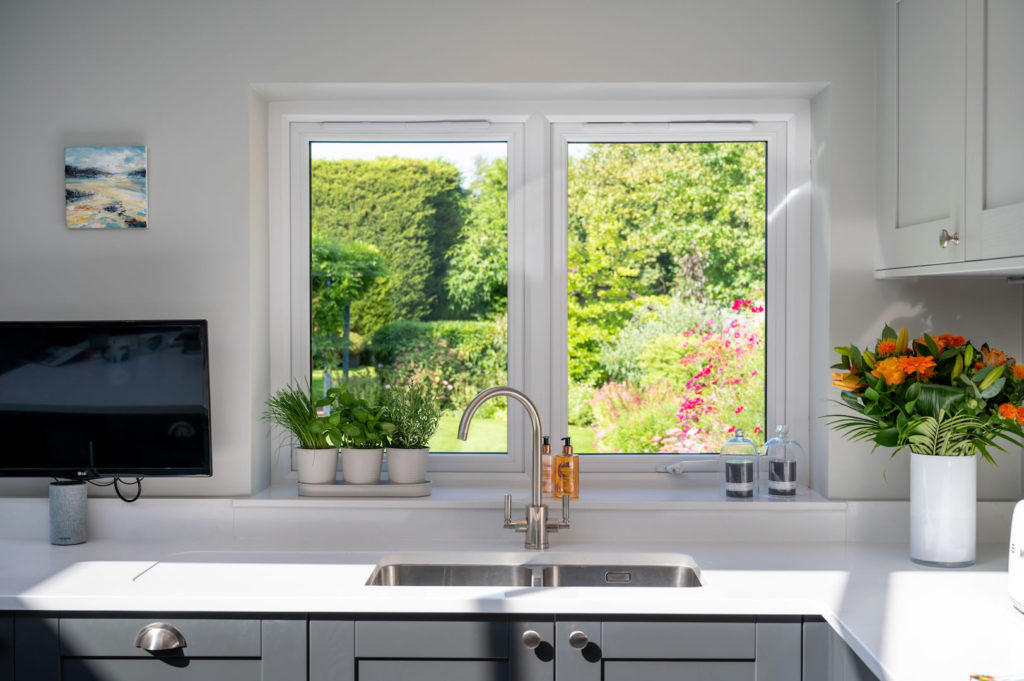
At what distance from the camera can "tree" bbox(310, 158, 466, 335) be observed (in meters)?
2.68

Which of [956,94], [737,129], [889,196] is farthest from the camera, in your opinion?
[737,129]

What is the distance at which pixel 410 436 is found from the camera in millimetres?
2502

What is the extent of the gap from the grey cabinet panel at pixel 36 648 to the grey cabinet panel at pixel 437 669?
67 cm

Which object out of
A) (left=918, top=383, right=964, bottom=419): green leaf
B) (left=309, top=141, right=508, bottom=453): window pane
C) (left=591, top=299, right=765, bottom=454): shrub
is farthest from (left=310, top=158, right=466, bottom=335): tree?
(left=918, top=383, right=964, bottom=419): green leaf

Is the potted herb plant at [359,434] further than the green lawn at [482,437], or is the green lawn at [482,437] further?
the green lawn at [482,437]

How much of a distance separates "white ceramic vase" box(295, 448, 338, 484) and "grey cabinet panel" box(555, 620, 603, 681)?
0.91 metres

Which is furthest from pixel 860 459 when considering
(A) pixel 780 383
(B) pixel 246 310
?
(B) pixel 246 310

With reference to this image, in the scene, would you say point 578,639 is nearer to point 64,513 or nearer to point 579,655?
point 579,655

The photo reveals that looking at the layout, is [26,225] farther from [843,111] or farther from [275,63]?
[843,111]

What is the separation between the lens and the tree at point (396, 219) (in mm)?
2682

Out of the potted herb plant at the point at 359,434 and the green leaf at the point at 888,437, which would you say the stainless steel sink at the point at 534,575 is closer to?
the potted herb plant at the point at 359,434

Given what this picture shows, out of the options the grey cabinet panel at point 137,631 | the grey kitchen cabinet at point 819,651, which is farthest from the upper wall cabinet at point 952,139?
the grey cabinet panel at point 137,631

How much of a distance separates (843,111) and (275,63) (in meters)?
1.59

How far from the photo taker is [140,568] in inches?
82.3
